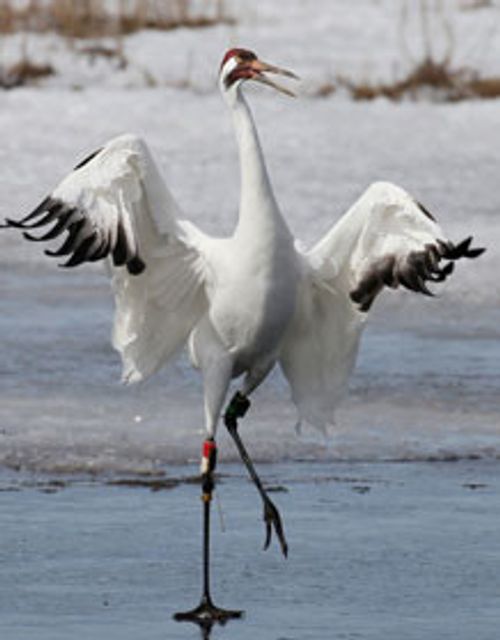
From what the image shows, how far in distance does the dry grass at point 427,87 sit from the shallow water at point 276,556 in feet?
34.6

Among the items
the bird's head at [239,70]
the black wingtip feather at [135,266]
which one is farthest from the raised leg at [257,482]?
the bird's head at [239,70]

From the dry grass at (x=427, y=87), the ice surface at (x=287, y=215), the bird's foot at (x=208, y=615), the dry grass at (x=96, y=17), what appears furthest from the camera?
the dry grass at (x=96, y=17)

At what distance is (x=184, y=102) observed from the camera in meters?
18.7

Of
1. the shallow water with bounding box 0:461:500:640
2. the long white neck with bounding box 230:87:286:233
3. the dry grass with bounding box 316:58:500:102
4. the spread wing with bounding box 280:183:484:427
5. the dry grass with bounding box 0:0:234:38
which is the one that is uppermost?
the long white neck with bounding box 230:87:286:233

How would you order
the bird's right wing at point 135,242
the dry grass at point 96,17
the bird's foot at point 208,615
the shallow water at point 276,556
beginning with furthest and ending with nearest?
1. the dry grass at point 96,17
2. the bird's right wing at point 135,242
3. the bird's foot at point 208,615
4. the shallow water at point 276,556

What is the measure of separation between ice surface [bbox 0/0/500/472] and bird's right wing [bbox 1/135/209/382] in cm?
82

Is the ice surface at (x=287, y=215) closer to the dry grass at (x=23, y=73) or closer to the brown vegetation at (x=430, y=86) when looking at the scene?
the dry grass at (x=23, y=73)

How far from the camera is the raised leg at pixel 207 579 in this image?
268 inches

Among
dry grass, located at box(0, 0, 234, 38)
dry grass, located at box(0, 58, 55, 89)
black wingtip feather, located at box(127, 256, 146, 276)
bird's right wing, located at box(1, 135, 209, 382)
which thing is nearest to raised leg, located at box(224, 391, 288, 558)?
bird's right wing, located at box(1, 135, 209, 382)

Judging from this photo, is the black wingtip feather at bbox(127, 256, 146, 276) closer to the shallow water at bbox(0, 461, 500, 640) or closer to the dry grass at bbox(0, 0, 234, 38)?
the shallow water at bbox(0, 461, 500, 640)

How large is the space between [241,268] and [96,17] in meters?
14.5

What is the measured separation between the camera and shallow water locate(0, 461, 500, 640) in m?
6.61

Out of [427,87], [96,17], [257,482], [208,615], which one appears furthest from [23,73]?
[208,615]

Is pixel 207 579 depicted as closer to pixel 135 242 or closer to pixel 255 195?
pixel 135 242
